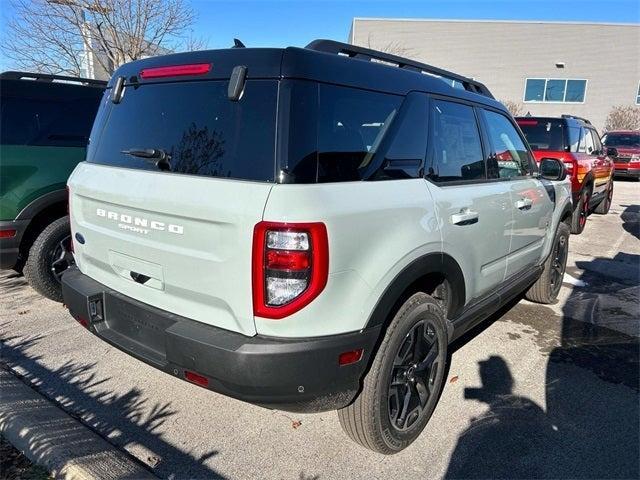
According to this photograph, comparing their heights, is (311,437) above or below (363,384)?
below

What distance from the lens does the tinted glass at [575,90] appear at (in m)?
29.1

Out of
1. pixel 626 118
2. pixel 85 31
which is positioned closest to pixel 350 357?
pixel 85 31

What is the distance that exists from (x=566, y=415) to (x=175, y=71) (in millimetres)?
2986

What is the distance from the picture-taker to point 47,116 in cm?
447

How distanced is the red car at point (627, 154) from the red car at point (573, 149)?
9880 mm

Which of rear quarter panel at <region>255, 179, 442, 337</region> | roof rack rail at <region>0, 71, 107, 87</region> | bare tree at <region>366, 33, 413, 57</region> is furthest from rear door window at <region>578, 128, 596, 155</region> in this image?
bare tree at <region>366, 33, 413, 57</region>

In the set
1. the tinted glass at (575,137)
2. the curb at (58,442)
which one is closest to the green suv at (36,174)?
the curb at (58,442)

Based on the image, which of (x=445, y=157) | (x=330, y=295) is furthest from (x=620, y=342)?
(x=330, y=295)

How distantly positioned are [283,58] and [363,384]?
1.52 metres

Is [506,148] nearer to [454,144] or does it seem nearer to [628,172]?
[454,144]

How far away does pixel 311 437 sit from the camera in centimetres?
264

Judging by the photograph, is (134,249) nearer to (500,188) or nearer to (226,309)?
(226,309)

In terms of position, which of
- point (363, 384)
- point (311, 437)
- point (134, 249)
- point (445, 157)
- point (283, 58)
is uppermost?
point (283, 58)

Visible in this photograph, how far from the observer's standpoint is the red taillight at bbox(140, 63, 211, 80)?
7.27 ft
